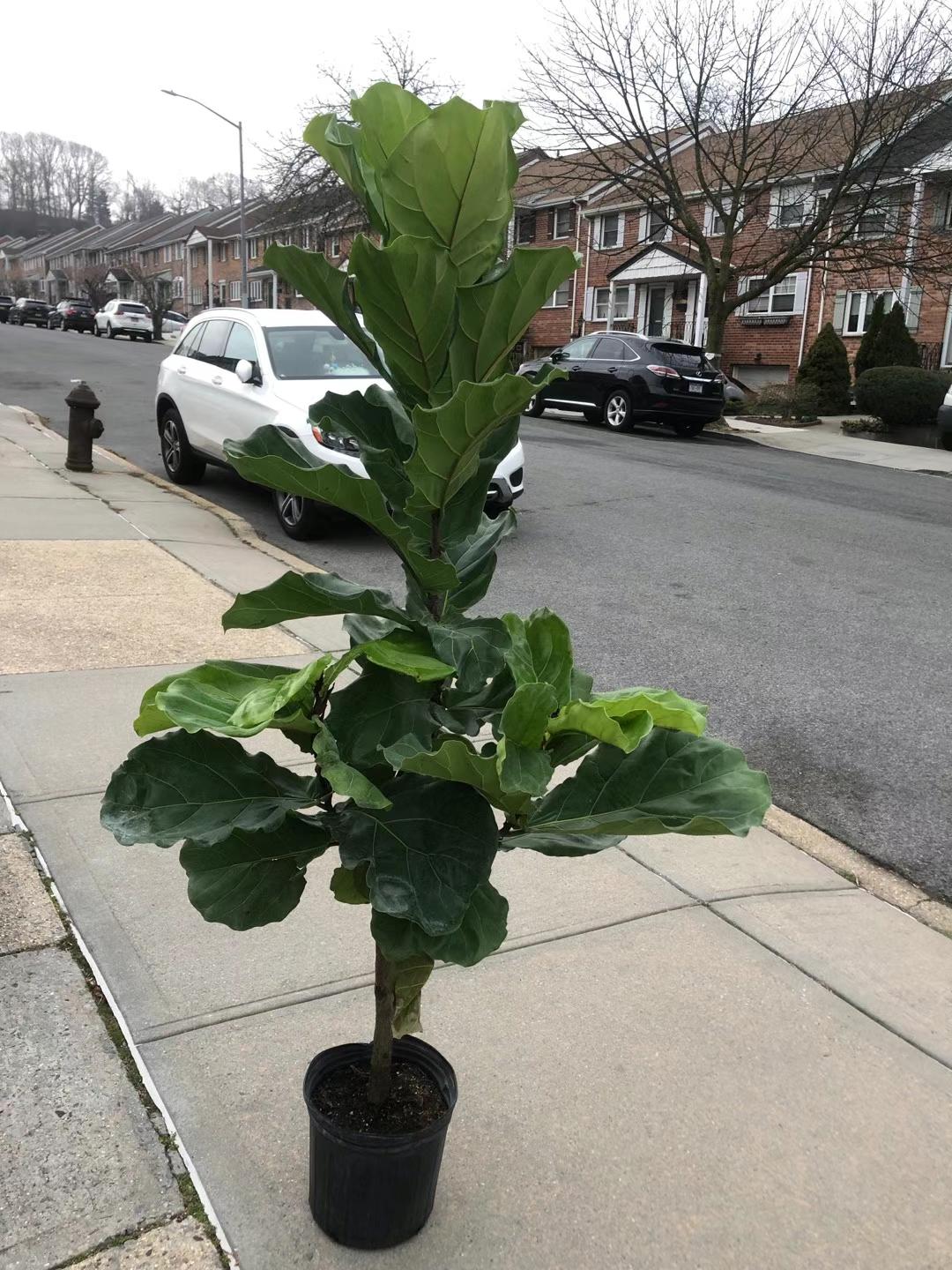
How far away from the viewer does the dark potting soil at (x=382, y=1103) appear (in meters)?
1.96

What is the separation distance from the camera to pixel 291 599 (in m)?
1.56

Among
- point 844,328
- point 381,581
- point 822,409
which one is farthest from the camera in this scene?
point 844,328

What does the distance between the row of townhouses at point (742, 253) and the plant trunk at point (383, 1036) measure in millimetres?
18109

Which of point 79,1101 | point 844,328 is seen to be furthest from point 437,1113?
point 844,328

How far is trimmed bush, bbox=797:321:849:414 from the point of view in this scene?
27047 millimetres

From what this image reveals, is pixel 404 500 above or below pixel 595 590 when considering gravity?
above

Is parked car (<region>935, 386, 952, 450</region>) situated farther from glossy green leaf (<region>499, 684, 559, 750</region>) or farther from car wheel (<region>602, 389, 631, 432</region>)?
glossy green leaf (<region>499, 684, 559, 750</region>)

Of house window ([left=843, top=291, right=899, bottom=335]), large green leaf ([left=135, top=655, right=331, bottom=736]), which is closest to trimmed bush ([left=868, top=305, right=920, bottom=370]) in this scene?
house window ([left=843, top=291, right=899, bottom=335])

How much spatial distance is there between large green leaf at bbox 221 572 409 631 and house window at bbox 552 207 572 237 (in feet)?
138

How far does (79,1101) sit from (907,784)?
140 inches

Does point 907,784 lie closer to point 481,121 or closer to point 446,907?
point 446,907

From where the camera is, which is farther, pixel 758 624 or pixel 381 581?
pixel 381 581

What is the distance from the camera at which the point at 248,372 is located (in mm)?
9117

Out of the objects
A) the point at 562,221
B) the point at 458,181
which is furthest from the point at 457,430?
the point at 562,221
